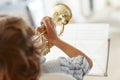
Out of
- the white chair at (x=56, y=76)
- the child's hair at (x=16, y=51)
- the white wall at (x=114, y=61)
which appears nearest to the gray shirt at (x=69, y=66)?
the white chair at (x=56, y=76)

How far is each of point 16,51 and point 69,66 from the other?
11.2 inches

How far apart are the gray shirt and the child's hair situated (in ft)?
0.58

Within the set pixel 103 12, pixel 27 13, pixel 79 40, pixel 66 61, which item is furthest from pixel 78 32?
pixel 66 61

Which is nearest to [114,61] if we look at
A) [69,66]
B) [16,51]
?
[69,66]

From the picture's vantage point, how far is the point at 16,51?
48 centimetres

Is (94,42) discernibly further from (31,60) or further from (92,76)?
(31,60)

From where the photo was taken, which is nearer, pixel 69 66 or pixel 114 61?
pixel 69 66

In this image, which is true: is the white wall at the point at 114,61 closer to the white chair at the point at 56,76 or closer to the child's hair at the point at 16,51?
the white chair at the point at 56,76

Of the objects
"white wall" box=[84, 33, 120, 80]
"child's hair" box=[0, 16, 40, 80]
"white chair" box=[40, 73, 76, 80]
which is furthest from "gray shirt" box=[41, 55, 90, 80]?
"white wall" box=[84, 33, 120, 80]

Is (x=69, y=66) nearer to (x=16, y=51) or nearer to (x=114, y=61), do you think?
(x=16, y=51)

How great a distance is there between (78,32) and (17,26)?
82 centimetres

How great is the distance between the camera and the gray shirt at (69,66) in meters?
0.70

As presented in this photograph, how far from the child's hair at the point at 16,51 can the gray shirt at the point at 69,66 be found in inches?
6.9

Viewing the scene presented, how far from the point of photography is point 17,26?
0.50 m
